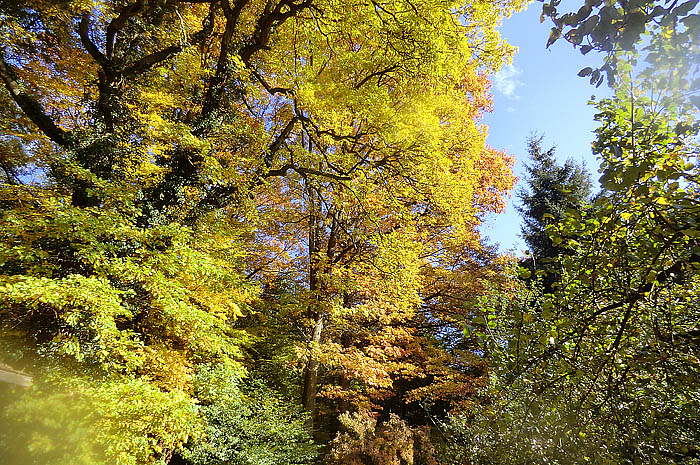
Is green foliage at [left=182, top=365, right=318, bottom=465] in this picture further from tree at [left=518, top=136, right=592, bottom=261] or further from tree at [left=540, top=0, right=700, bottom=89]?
tree at [left=518, top=136, right=592, bottom=261]

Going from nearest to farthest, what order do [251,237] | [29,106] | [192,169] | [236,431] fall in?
[29,106] < [192,169] < [236,431] < [251,237]

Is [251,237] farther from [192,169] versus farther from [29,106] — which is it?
[29,106]

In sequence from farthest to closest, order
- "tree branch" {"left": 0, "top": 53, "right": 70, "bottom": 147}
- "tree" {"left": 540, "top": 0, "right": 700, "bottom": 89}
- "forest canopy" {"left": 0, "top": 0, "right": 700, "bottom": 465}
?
"tree branch" {"left": 0, "top": 53, "right": 70, "bottom": 147} < "forest canopy" {"left": 0, "top": 0, "right": 700, "bottom": 465} < "tree" {"left": 540, "top": 0, "right": 700, "bottom": 89}

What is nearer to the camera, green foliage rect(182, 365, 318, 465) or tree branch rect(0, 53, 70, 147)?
tree branch rect(0, 53, 70, 147)

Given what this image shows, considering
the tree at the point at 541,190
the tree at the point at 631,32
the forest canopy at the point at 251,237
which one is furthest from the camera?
the tree at the point at 541,190

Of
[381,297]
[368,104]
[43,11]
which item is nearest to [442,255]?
[381,297]

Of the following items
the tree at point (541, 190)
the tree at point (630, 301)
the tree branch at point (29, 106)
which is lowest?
the tree at point (630, 301)

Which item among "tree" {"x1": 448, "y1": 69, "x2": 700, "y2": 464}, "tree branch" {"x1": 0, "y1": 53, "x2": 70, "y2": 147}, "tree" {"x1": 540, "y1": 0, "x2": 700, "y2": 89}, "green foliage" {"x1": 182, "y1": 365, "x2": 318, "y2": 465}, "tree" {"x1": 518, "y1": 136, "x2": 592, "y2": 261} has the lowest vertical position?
"green foliage" {"x1": 182, "y1": 365, "x2": 318, "y2": 465}

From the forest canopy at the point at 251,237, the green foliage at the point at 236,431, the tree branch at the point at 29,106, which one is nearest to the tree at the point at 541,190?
the forest canopy at the point at 251,237

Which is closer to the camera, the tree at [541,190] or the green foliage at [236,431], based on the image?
the green foliage at [236,431]

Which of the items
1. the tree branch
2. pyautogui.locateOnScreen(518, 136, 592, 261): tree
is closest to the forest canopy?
the tree branch

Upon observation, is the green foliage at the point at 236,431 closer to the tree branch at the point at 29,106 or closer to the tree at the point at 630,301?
the tree branch at the point at 29,106

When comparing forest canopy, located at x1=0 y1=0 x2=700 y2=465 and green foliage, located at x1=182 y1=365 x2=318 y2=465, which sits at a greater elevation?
forest canopy, located at x1=0 y1=0 x2=700 y2=465

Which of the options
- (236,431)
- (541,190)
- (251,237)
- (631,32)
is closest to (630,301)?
(631,32)
